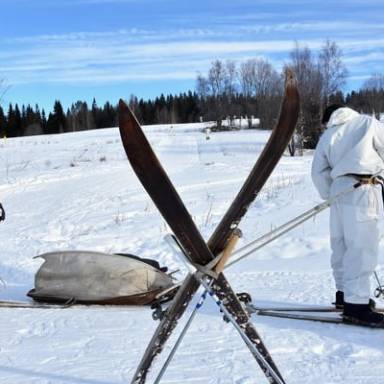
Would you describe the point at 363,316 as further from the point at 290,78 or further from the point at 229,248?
the point at 290,78

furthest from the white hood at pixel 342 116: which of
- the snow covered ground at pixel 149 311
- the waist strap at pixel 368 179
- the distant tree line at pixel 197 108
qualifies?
the distant tree line at pixel 197 108

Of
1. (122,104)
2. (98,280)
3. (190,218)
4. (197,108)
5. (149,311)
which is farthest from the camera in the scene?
(197,108)

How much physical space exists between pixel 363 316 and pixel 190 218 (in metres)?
2.51

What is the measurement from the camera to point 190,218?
9.33 ft

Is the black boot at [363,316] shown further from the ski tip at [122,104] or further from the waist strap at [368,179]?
the ski tip at [122,104]

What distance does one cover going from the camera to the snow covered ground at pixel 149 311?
408cm

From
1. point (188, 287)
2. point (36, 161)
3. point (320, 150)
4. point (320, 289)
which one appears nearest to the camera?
point (188, 287)

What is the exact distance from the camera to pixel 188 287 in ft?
10.0

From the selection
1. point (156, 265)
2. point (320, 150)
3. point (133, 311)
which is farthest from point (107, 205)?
point (320, 150)

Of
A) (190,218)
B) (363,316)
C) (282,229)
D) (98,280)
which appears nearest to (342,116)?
(363,316)

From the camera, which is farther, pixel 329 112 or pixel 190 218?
→ pixel 329 112

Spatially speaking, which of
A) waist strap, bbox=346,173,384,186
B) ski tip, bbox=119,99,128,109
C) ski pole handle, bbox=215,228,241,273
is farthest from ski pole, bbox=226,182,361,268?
ski tip, bbox=119,99,128,109

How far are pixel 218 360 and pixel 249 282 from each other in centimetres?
240

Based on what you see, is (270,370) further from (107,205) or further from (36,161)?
(36,161)
